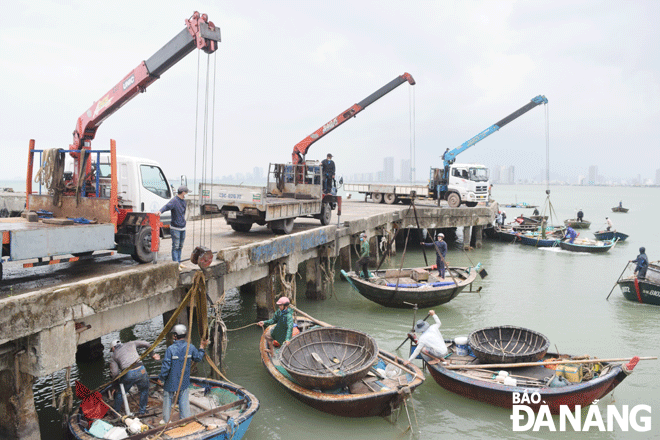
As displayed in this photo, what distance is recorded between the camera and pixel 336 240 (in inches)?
668

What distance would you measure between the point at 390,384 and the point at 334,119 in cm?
1669

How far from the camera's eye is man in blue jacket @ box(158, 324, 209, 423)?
688 centimetres

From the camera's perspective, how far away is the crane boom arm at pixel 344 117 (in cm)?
2253

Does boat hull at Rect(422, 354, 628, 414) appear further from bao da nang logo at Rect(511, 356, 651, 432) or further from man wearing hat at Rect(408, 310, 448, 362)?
man wearing hat at Rect(408, 310, 448, 362)

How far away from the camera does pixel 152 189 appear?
10773mm

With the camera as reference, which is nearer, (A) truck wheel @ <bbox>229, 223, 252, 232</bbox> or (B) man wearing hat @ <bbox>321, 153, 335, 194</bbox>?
(A) truck wheel @ <bbox>229, 223, 252, 232</bbox>

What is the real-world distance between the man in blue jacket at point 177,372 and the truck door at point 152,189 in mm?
4240

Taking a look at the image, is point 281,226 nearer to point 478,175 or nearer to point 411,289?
point 411,289

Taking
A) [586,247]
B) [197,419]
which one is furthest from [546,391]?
[586,247]

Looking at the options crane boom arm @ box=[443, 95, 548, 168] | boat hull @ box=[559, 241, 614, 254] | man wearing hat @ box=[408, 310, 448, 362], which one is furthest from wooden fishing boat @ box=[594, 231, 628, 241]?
man wearing hat @ box=[408, 310, 448, 362]

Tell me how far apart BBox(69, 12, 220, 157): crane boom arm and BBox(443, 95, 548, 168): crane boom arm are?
23795 millimetres

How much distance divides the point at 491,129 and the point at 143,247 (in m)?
28.8

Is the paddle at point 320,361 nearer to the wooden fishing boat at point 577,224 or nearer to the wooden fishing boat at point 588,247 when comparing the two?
the wooden fishing boat at point 588,247

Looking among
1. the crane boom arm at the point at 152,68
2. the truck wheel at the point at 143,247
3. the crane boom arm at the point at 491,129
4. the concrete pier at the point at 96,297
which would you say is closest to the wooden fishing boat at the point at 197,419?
the concrete pier at the point at 96,297
